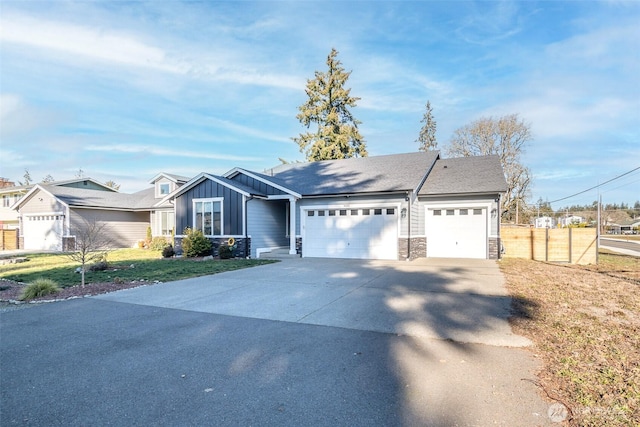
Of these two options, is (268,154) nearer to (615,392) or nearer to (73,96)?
(73,96)

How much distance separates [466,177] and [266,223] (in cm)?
994

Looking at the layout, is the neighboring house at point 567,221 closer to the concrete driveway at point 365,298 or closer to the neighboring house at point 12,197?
the concrete driveway at point 365,298

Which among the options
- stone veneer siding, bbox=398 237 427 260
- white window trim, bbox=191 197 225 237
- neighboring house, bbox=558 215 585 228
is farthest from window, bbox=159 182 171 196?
neighboring house, bbox=558 215 585 228

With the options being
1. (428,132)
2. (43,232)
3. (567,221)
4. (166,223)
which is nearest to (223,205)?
(166,223)

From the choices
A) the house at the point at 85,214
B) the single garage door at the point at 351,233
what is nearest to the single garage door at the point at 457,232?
the single garage door at the point at 351,233

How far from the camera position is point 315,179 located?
59.1ft

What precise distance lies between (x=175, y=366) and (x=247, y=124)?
22.7 meters

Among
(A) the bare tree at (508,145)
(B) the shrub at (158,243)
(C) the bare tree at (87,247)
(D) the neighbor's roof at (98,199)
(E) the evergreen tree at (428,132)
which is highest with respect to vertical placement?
(E) the evergreen tree at (428,132)

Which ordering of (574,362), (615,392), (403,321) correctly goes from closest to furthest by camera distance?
(615,392) < (574,362) < (403,321)

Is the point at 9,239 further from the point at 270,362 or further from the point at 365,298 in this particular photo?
the point at 270,362

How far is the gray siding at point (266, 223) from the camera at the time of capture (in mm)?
15569

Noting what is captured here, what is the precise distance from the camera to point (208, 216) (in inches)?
640

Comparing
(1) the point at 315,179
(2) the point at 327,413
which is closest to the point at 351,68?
(1) the point at 315,179

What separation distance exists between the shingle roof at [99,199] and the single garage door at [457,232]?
1915cm
